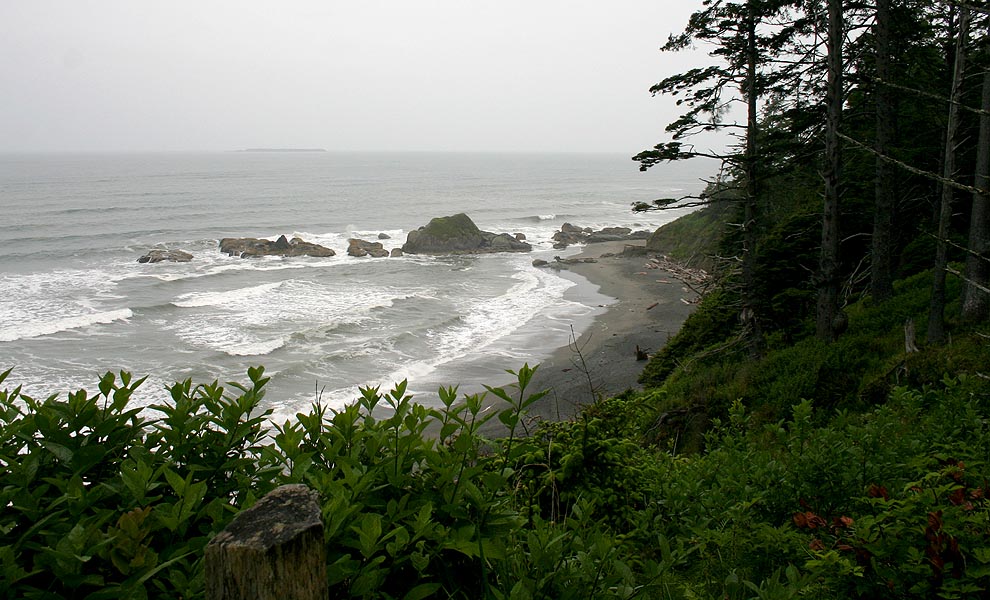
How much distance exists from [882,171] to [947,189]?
5.23m

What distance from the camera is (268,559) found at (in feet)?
4.64

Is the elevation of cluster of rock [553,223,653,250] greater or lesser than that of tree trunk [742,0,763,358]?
lesser

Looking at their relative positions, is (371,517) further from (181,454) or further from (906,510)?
(906,510)

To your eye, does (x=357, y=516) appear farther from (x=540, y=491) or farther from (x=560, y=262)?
(x=560, y=262)

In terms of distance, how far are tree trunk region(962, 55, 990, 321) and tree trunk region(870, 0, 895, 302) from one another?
2.38 m

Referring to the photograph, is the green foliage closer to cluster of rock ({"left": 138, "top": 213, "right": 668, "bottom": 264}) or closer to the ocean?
the ocean

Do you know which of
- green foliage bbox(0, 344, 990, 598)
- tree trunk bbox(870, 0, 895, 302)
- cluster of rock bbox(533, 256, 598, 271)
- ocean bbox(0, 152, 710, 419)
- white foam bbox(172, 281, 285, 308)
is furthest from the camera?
cluster of rock bbox(533, 256, 598, 271)

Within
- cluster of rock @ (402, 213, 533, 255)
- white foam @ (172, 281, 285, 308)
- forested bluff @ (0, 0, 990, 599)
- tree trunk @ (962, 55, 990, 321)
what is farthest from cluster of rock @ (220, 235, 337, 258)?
tree trunk @ (962, 55, 990, 321)

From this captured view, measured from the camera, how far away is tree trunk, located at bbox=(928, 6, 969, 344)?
840 cm

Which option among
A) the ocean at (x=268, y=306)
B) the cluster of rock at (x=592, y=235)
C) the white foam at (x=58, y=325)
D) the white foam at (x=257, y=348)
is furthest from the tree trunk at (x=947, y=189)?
the cluster of rock at (x=592, y=235)

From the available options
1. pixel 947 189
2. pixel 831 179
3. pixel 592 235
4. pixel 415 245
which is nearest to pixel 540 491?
pixel 947 189

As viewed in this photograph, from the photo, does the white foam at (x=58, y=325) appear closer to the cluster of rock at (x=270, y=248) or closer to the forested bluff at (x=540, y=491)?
the cluster of rock at (x=270, y=248)

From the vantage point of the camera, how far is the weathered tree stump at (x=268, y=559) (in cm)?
141

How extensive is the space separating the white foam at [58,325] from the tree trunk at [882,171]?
30091 millimetres
